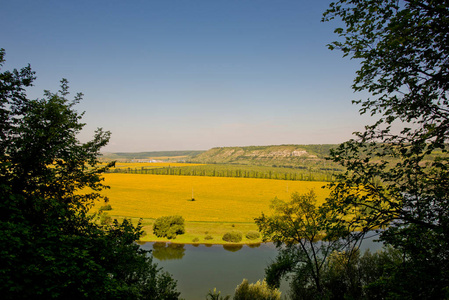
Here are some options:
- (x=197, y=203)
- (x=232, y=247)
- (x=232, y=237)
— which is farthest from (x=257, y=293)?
(x=197, y=203)

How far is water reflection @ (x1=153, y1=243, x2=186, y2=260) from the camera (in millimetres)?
40906

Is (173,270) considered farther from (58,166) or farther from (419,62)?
(419,62)

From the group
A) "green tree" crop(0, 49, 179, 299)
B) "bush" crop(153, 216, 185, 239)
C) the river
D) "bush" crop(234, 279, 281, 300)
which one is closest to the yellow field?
"bush" crop(153, 216, 185, 239)

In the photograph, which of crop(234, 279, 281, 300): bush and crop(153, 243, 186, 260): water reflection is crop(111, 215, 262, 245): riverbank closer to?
crop(153, 243, 186, 260): water reflection

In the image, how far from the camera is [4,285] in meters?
5.74

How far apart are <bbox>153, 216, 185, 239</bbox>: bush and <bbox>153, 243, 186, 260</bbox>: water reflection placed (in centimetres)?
245

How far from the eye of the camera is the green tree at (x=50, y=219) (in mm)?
6766

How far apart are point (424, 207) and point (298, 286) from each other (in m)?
21.4

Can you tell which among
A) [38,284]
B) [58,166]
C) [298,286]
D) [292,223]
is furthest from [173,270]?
[38,284]

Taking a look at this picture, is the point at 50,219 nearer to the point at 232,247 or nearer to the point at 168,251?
the point at 168,251

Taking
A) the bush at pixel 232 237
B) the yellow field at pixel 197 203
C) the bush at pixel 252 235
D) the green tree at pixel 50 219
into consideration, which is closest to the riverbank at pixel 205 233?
the bush at pixel 252 235

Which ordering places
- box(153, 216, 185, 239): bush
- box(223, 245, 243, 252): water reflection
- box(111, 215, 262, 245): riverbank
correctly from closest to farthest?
box(223, 245, 243, 252): water reflection, box(111, 215, 262, 245): riverbank, box(153, 216, 185, 239): bush

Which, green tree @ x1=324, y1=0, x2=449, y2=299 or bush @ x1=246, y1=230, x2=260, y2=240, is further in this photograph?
bush @ x1=246, y1=230, x2=260, y2=240

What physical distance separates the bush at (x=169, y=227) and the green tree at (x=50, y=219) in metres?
37.9
